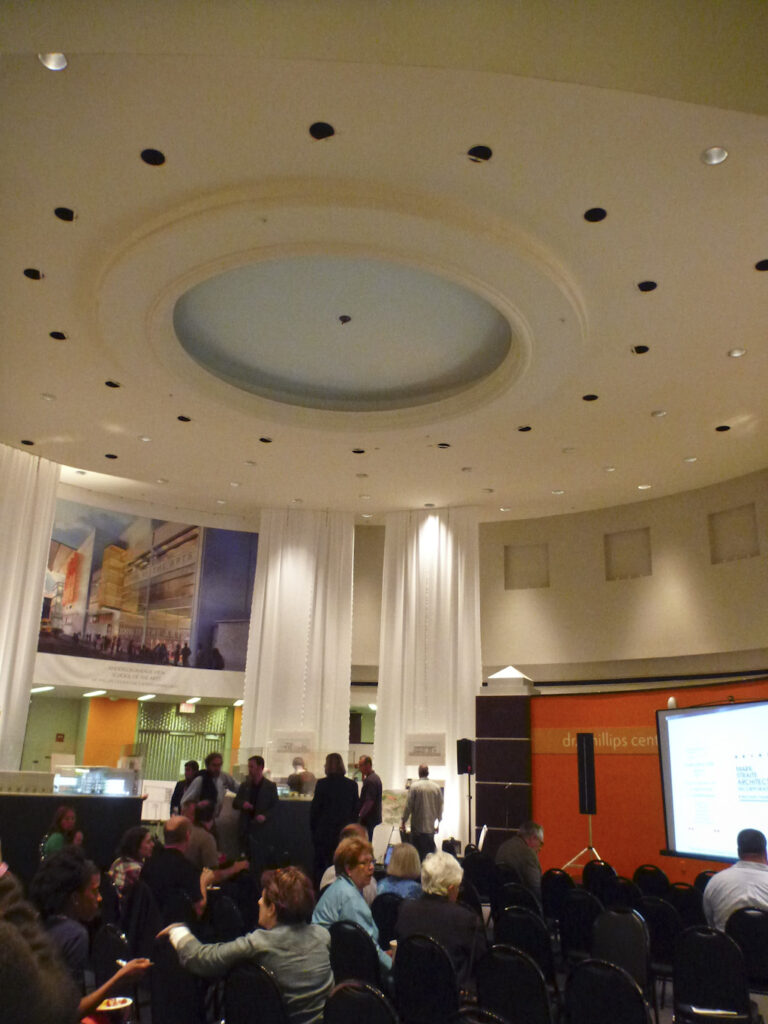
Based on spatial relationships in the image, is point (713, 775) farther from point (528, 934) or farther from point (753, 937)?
point (528, 934)

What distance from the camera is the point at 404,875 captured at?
5617 mm

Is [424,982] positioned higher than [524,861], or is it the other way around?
[524,861]

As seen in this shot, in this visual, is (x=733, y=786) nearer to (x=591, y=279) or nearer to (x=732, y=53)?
(x=591, y=279)

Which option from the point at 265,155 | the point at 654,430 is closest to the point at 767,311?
the point at 654,430

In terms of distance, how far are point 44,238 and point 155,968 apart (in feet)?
21.0

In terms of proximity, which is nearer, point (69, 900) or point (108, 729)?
point (69, 900)

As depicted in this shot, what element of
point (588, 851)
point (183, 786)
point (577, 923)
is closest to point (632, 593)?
point (588, 851)

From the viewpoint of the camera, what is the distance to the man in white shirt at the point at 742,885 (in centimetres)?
514

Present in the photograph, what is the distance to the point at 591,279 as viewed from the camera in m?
8.05

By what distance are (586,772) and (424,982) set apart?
698 centimetres

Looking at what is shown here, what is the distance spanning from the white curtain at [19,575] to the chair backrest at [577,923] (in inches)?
361

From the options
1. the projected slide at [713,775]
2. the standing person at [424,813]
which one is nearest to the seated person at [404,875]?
the projected slide at [713,775]

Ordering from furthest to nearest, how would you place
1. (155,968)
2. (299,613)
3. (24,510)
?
(299,613)
(24,510)
(155,968)

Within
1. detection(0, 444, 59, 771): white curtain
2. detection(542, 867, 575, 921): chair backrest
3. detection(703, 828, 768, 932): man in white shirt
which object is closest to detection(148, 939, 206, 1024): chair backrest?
detection(703, 828, 768, 932): man in white shirt
